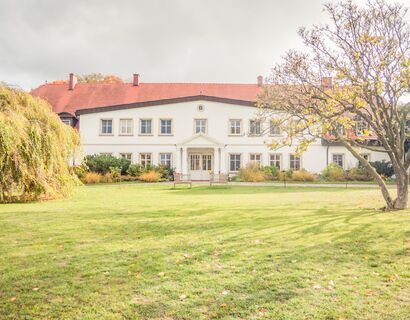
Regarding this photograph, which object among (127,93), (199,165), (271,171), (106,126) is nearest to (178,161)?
(199,165)

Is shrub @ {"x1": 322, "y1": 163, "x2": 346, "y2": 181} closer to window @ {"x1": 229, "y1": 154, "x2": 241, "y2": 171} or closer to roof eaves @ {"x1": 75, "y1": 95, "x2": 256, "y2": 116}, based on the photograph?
window @ {"x1": 229, "y1": 154, "x2": 241, "y2": 171}

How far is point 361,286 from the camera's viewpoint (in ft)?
14.2

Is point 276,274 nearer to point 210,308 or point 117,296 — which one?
point 210,308

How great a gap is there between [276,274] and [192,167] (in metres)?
28.1

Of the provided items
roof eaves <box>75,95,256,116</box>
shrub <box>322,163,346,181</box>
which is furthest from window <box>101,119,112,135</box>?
shrub <box>322,163,346,181</box>

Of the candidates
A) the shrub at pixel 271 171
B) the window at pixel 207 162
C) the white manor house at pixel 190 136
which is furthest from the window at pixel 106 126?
the shrub at pixel 271 171

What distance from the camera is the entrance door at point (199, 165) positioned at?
32.5 m

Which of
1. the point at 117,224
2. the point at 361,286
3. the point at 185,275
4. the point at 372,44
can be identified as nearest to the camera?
the point at 361,286

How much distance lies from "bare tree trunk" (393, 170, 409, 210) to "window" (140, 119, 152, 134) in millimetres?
24669

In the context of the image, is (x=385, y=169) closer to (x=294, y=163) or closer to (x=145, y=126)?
(x=294, y=163)

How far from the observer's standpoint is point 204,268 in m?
4.96

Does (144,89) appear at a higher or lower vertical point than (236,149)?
higher

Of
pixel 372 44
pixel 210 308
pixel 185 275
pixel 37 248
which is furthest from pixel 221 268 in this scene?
pixel 372 44

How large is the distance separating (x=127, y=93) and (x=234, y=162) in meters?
13.3
